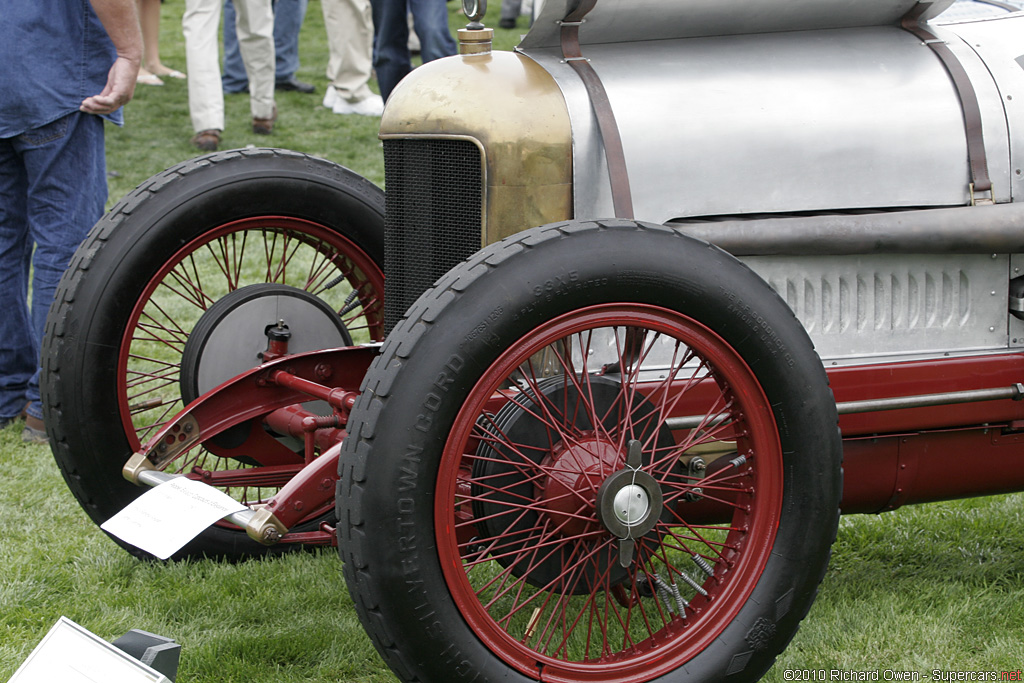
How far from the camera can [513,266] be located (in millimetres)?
1995

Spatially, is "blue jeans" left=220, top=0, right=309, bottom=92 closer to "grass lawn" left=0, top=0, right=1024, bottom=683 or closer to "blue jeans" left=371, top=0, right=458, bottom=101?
"blue jeans" left=371, top=0, right=458, bottom=101

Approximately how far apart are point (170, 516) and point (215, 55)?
674 centimetres

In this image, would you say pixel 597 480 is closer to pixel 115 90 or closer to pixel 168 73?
pixel 115 90

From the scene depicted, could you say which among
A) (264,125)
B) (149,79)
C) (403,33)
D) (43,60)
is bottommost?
(264,125)

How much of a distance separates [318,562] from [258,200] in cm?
105

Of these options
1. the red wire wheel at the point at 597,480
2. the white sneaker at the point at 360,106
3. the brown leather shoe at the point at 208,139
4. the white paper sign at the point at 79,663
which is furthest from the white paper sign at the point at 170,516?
the white sneaker at the point at 360,106

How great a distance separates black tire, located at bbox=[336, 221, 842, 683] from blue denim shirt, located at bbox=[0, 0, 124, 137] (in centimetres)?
242

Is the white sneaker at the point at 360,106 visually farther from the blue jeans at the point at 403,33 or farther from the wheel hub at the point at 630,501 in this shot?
the wheel hub at the point at 630,501

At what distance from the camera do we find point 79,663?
6.58 feet

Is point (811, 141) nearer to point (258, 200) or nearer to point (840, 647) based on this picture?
point (840, 647)

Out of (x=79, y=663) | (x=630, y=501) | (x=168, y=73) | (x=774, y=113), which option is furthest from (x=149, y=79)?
(x=630, y=501)

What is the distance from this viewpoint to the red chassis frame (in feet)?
8.34

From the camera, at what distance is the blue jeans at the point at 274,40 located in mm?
10203

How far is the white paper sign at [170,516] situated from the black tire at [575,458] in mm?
327
